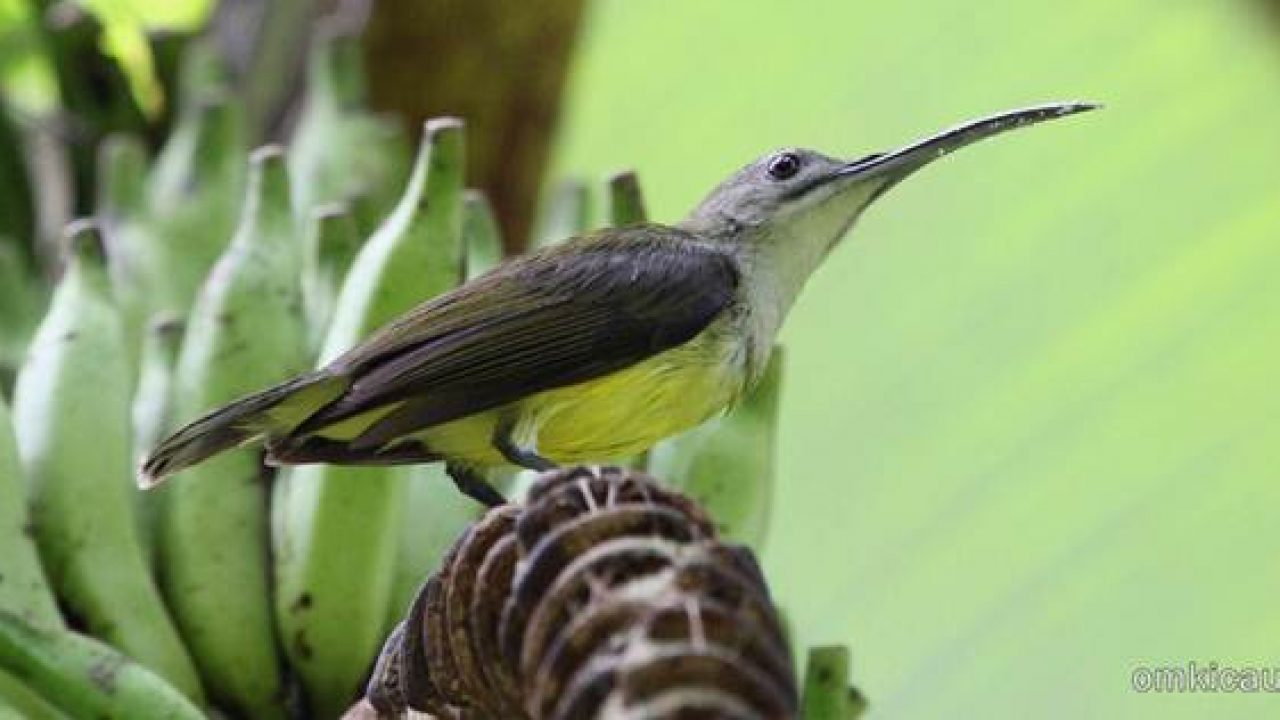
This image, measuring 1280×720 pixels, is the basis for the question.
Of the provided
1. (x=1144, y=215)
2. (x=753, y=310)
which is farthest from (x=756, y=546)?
(x=1144, y=215)

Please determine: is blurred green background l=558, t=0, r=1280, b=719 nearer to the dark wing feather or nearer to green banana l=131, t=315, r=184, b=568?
the dark wing feather

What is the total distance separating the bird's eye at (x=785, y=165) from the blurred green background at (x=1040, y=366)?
584mm

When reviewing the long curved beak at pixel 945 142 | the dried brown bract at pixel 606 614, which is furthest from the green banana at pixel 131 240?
the dried brown bract at pixel 606 614

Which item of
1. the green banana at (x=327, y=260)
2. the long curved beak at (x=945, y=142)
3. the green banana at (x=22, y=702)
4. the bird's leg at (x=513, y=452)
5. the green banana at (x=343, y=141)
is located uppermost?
the green banana at (x=343, y=141)

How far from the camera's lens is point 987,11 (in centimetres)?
335

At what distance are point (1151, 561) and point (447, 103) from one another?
58.8 inches

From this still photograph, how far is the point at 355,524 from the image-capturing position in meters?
2.18

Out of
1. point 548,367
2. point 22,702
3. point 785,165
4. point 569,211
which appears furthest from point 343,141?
point 22,702

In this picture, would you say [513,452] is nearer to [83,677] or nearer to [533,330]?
[533,330]

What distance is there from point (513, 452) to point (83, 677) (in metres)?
0.49

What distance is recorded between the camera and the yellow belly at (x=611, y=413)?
2139mm

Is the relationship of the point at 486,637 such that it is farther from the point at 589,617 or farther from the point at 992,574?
the point at 992,574

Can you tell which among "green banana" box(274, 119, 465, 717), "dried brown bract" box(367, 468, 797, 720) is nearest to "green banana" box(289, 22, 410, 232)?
"green banana" box(274, 119, 465, 717)

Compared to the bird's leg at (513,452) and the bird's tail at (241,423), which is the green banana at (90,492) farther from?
the bird's leg at (513,452)
